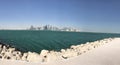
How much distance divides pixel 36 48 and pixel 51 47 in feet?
5.21

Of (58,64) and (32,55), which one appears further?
(32,55)

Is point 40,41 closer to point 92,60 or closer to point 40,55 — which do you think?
point 40,55

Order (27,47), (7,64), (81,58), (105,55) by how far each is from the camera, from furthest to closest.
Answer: (27,47) → (105,55) → (81,58) → (7,64)

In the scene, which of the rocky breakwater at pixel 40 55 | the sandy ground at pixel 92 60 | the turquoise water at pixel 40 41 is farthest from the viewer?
the turquoise water at pixel 40 41

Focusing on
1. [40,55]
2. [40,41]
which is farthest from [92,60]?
[40,41]

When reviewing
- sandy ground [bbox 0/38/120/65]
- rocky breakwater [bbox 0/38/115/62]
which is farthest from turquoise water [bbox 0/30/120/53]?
sandy ground [bbox 0/38/120/65]

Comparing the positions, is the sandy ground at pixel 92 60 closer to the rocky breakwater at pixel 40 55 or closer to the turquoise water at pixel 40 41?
the rocky breakwater at pixel 40 55

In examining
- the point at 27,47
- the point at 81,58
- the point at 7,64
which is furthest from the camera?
the point at 27,47

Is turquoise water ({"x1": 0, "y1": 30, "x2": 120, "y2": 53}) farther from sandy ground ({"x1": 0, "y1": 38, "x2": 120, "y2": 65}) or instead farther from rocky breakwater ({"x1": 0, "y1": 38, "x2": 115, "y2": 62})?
sandy ground ({"x1": 0, "y1": 38, "x2": 120, "y2": 65})

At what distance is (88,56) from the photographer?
484 inches

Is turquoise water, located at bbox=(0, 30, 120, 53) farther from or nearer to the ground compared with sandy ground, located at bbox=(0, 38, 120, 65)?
nearer to the ground

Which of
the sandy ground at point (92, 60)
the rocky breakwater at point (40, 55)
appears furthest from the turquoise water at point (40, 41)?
the sandy ground at point (92, 60)

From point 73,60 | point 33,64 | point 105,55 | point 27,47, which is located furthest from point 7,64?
point 27,47

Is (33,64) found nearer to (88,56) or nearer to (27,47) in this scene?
(88,56)
